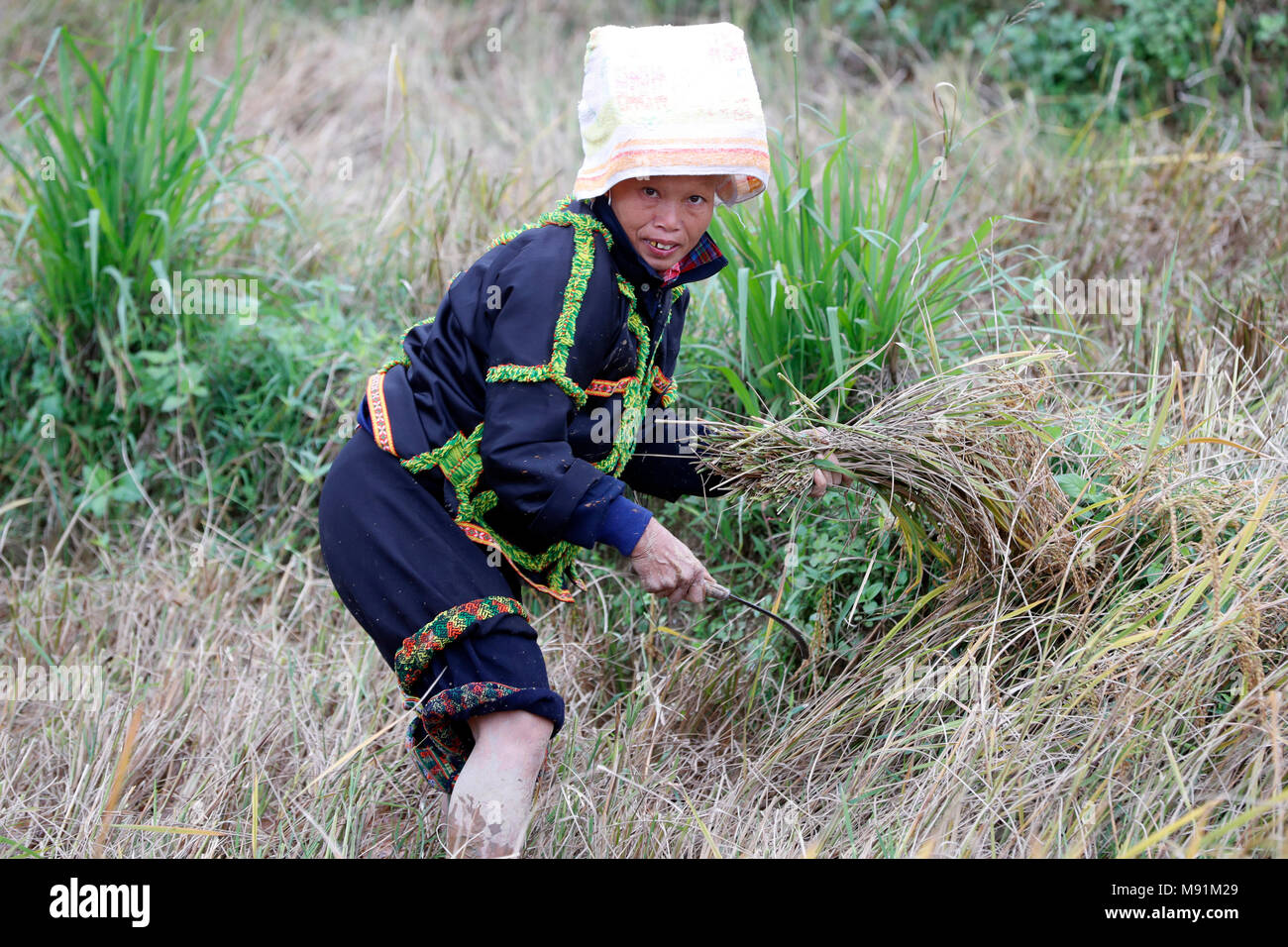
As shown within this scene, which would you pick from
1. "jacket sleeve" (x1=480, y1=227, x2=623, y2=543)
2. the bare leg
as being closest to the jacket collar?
"jacket sleeve" (x1=480, y1=227, x2=623, y2=543)

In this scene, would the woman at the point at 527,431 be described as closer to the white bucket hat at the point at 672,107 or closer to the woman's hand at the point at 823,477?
the white bucket hat at the point at 672,107

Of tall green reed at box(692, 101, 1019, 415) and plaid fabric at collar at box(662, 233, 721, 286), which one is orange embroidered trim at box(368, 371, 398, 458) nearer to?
plaid fabric at collar at box(662, 233, 721, 286)

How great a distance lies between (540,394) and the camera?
1.92 metres

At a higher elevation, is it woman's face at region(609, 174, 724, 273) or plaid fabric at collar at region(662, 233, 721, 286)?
woman's face at region(609, 174, 724, 273)

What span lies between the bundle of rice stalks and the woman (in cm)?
27

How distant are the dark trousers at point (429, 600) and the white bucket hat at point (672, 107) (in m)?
0.65

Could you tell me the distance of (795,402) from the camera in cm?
234

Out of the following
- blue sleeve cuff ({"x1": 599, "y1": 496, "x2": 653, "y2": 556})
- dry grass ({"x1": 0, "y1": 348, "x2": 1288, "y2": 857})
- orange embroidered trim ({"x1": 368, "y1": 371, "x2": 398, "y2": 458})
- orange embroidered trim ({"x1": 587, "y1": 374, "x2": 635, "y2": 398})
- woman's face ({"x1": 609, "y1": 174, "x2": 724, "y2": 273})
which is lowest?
dry grass ({"x1": 0, "y1": 348, "x2": 1288, "y2": 857})

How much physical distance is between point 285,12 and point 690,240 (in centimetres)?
445

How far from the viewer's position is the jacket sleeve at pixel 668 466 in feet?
7.66

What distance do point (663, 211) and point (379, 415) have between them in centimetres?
65

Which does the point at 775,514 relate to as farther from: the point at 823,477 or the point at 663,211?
the point at 663,211

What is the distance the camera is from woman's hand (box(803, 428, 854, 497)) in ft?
7.17

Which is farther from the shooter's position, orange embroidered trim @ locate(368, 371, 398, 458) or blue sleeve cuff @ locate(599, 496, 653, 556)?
orange embroidered trim @ locate(368, 371, 398, 458)
